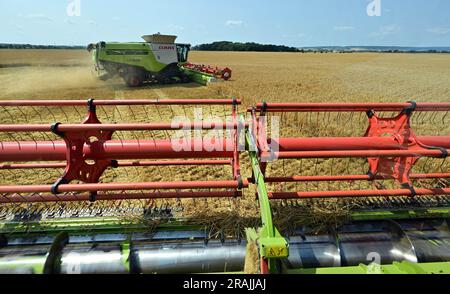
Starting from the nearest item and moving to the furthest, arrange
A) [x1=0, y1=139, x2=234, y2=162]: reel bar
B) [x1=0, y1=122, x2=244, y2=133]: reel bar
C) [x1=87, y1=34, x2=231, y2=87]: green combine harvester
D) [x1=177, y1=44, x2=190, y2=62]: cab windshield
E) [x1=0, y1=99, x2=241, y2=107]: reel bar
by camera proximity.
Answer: [x1=0, y1=122, x2=244, y2=133]: reel bar < [x1=0, y1=139, x2=234, y2=162]: reel bar < [x1=0, y1=99, x2=241, y2=107]: reel bar < [x1=87, y1=34, x2=231, y2=87]: green combine harvester < [x1=177, y1=44, x2=190, y2=62]: cab windshield

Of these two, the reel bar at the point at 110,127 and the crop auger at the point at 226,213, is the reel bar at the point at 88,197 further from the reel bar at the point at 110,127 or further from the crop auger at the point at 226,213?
the reel bar at the point at 110,127

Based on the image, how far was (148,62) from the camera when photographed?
14555mm

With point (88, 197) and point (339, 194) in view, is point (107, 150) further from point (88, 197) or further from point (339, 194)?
point (339, 194)

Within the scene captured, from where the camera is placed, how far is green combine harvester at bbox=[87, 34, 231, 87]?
13.9 m

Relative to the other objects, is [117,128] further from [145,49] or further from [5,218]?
[145,49]

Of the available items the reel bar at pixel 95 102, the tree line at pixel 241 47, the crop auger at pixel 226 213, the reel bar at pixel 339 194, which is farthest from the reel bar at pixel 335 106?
the tree line at pixel 241 47

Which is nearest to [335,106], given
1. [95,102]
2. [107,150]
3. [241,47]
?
[107,150]

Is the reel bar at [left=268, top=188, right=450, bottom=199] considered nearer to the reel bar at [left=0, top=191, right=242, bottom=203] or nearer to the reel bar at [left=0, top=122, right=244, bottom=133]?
the reel bar at [left=0, top=191, right=242, bottom=203]

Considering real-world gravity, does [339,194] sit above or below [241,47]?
below

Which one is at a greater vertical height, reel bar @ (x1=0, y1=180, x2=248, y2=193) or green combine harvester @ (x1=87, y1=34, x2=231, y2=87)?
green combine harvester @ (x1=87, y1=34, x2=231, y2=87)

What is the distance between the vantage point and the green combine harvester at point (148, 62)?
13852 millimetres

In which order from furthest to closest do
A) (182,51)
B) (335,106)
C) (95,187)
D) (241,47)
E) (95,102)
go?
(241,47), (182,51), (95,102), (335,106), (95,187)

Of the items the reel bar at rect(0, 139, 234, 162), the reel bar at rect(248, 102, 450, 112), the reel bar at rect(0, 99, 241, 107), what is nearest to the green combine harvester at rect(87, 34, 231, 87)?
the reel bar at rect(0, 99, 241, 107)
